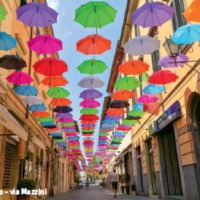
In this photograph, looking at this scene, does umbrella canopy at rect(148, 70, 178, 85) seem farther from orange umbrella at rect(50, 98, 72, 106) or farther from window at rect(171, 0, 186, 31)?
orange umbrella at rect(50, 98, 72, 106)

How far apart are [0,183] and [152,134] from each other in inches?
349

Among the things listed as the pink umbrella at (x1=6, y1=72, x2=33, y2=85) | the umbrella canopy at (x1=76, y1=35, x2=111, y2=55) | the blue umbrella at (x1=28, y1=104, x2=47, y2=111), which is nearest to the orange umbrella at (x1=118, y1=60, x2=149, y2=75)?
the umbrella canopy at (x1=76, y1=35, x2=111, y2=55)

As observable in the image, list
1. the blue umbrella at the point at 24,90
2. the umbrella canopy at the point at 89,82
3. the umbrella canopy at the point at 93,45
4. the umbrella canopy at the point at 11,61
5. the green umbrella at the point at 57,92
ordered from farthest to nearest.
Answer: the green umbrella at the point at 57,92
the umbrella canopy at the point at 89,82
the blue umbrella at the point at 24,90
the umbrella canopy at the point at 11,61
the umbrella canopy at the point at 93,45

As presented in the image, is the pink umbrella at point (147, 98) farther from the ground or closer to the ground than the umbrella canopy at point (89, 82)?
closer to the ground

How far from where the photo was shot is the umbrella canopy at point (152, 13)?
27.1ft

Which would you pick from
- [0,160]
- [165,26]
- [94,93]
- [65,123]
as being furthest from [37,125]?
[165,26]

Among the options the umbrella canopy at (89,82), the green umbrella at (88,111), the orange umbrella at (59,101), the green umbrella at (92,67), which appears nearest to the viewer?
the green umbrella at (92,67)

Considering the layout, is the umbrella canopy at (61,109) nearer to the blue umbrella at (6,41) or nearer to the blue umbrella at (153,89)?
the blue umbrella at (153,89)

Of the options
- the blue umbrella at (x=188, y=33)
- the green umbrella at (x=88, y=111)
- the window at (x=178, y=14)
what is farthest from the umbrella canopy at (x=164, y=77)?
the green umbrella at (x=88, y=111)

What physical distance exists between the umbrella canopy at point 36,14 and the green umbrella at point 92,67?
330 centimetres

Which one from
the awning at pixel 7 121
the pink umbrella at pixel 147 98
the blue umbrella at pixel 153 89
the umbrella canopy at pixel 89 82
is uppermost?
the umbrella canopy at pixel 89 82

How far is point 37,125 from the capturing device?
19594mm

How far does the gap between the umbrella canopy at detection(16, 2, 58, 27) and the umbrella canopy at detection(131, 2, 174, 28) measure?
286 cm

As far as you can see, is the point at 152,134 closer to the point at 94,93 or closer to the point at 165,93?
the point at 165,93
